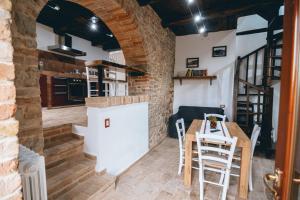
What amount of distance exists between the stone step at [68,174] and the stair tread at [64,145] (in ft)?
0.60

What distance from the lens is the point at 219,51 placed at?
474 cm

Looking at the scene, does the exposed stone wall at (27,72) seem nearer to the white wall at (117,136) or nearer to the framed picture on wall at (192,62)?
the white wall at (117,136)

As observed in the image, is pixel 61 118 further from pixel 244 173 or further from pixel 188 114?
pixel 188 114

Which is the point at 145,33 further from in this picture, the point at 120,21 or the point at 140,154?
the point at 140,154

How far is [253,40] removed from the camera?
4836mm

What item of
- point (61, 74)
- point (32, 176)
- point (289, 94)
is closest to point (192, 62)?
point (61, 74)

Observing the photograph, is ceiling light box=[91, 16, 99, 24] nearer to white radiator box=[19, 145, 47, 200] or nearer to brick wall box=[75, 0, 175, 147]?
brick wall box=[75, 0, 175, 147]

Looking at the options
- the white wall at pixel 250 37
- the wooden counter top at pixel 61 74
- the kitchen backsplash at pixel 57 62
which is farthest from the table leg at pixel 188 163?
the wooden counter top at pixel 61 74

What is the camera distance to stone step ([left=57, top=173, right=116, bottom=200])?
1813 mm

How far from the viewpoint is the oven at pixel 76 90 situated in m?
5.51

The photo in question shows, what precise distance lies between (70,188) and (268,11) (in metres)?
4.87

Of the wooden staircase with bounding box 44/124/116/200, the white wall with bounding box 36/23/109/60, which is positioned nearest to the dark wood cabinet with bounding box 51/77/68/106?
the white wall with bounding box 36/23/109/60

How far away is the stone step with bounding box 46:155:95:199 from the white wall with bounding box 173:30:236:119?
3.72m

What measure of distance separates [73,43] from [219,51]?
15.6 feet
